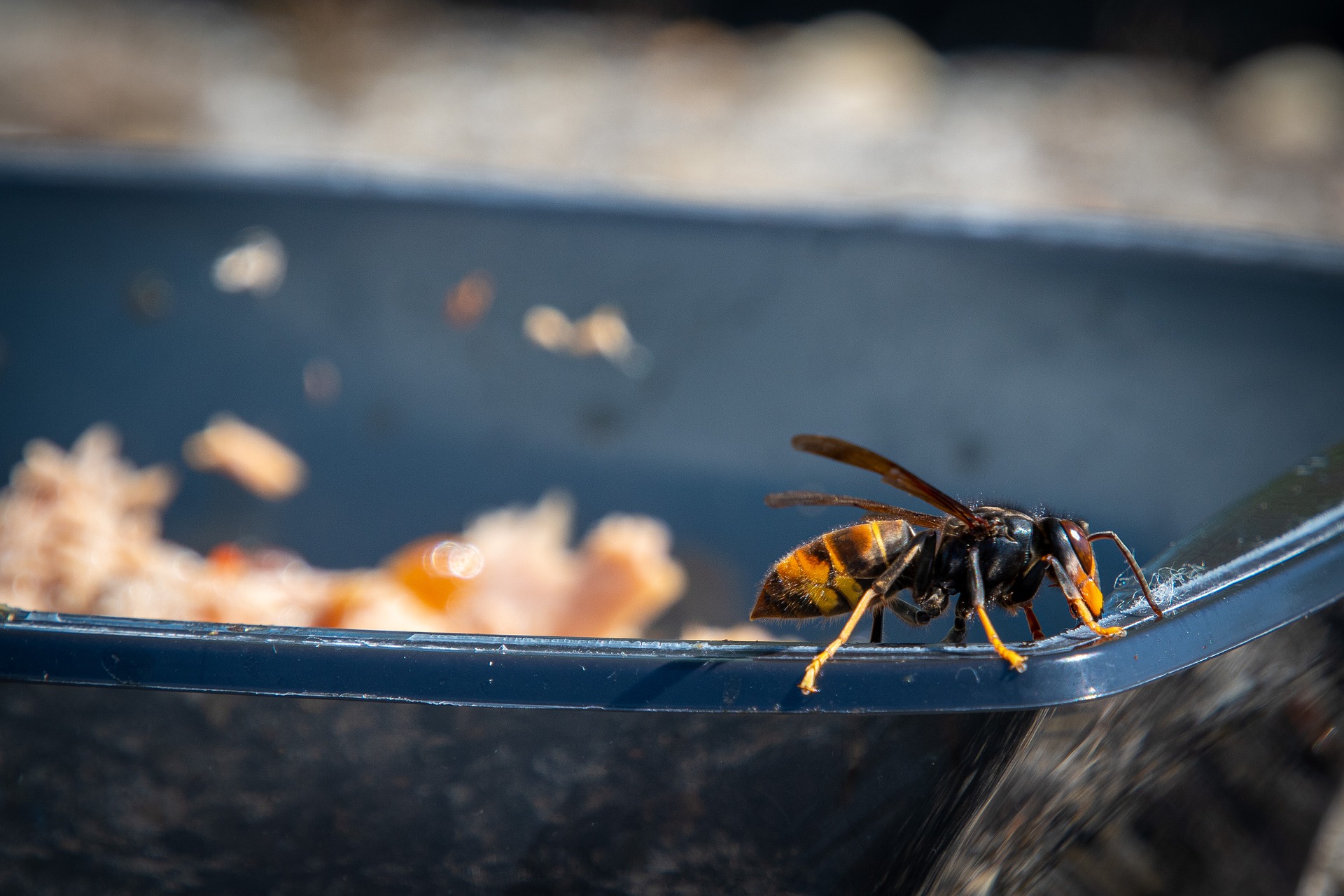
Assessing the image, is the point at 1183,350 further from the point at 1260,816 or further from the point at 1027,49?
the point at 1027,49

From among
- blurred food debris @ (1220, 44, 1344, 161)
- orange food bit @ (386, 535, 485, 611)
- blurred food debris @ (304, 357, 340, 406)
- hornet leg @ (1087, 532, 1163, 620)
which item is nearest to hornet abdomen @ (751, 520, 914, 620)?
hornet leg @ (1087, 532, 1163, 620)

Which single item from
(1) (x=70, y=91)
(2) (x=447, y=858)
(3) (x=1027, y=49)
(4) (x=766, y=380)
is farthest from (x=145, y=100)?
(2) (x=447, y=858)

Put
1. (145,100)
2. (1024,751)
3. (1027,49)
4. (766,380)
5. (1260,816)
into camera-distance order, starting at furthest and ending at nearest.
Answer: (1027,49) → (145,100) → (766,380) → (1260,816) → (1024,751)

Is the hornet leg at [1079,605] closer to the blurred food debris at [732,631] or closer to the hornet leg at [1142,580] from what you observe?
the hornet leg at [1142,580]

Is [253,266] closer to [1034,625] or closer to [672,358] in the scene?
[672,358]

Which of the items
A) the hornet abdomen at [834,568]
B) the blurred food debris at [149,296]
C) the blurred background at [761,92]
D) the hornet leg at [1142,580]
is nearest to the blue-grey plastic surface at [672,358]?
the blurred food debris at [149,296]

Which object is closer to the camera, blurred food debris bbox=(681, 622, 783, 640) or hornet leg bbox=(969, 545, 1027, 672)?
hornet leg bbox=(969, 545, 1027, 672)

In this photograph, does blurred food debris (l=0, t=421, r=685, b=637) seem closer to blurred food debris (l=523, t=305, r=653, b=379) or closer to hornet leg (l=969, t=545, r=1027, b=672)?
blurred food debris (l=523, t=305, r=653, b=379)
